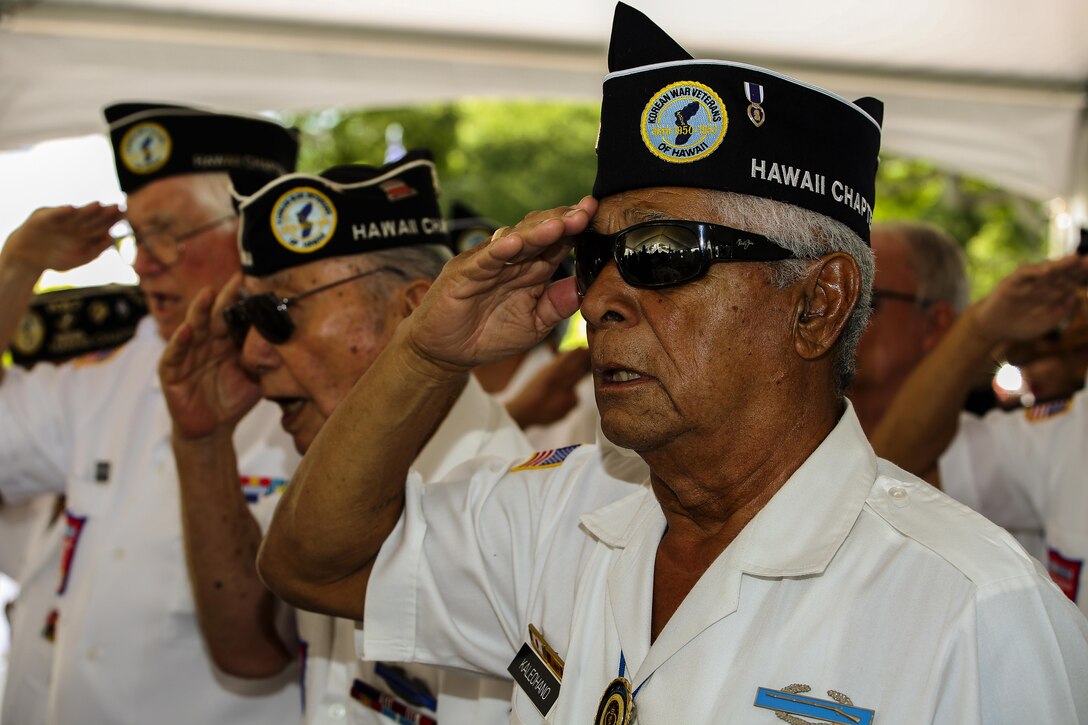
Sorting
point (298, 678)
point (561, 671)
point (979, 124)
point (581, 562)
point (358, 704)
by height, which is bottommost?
point (298, 678)

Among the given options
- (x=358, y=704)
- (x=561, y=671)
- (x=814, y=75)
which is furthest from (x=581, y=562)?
(x=814, y=75)

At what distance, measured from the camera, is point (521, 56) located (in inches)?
215

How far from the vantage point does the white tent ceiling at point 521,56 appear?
4.83 metres

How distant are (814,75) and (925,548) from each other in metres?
4.24

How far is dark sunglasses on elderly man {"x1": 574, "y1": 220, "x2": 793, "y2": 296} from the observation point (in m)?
1.92

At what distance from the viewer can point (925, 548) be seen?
172 centimetres

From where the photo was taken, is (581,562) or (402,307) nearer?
(581,562)

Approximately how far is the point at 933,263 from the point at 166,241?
2.98 metres

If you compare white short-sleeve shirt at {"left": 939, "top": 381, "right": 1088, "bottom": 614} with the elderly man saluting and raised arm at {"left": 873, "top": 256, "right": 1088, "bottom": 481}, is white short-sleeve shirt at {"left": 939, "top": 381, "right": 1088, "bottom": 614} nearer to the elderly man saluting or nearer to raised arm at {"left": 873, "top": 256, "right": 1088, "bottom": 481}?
raised arm at {"left": 873, "top": 256, "right": 1088, "bottom": 481}

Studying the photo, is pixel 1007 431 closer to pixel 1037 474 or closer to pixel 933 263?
pixel 1037 474

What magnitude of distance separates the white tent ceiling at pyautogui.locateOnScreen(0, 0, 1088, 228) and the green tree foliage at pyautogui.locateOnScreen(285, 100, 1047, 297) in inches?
332

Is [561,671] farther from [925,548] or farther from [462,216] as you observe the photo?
[462,216]

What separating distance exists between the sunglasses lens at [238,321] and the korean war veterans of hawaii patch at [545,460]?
981 millimetres

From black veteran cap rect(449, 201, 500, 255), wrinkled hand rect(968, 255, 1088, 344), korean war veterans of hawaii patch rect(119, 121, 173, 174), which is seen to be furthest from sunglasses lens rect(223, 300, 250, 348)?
black veteran cap rect(449, 201, 500, 255)
